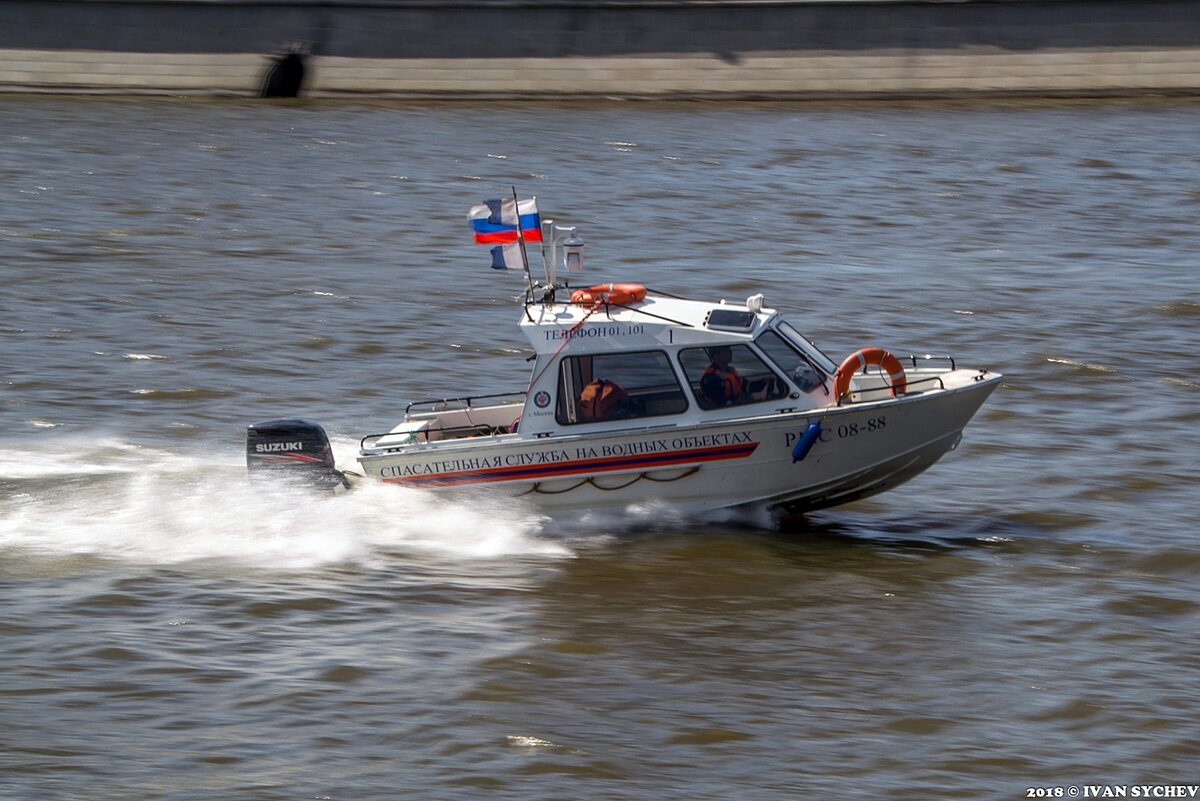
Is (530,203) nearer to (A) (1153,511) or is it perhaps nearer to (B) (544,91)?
(A) (1153,511)

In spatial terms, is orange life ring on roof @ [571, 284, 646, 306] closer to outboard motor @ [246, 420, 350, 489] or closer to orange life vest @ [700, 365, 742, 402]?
orange life vest @ [700, 365, 742, 402]

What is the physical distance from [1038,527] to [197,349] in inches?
441

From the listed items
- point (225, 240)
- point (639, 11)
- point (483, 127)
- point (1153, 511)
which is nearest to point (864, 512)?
point (1153, 511)

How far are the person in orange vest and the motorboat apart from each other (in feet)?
0.04

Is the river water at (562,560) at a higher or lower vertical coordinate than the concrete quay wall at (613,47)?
lower

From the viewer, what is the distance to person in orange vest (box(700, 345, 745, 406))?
13.1m

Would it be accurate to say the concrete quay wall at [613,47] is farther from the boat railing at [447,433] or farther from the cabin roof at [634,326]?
the cabin roof at [634,326]

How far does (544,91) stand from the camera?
41.8m

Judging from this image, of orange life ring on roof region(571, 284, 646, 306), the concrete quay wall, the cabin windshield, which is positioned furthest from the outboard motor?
the concrete quay wall

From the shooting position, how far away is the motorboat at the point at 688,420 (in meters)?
13.1

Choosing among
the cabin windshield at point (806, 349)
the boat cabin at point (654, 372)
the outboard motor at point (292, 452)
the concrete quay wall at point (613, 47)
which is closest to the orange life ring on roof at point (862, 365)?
the boat cabin at point (654, 372)

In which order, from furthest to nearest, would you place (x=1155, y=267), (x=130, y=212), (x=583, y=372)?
(x=130, y=212)
(x=1155, y=267)
(x=583, y=372)

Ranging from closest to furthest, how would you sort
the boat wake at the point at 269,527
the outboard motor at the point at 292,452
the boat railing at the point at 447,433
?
the boat wake at the point at 269,527 → the outboard motor at the point at 292,452 → the boat railing at the point at 447,433

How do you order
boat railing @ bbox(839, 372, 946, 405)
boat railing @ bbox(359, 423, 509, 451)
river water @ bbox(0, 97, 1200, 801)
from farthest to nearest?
boat railing @ bbox(359, 423, 509, 451) → boat railing @ bbox(839, 372, 946, 405) → river water @ bbox(0, 97, 1200, 801)
